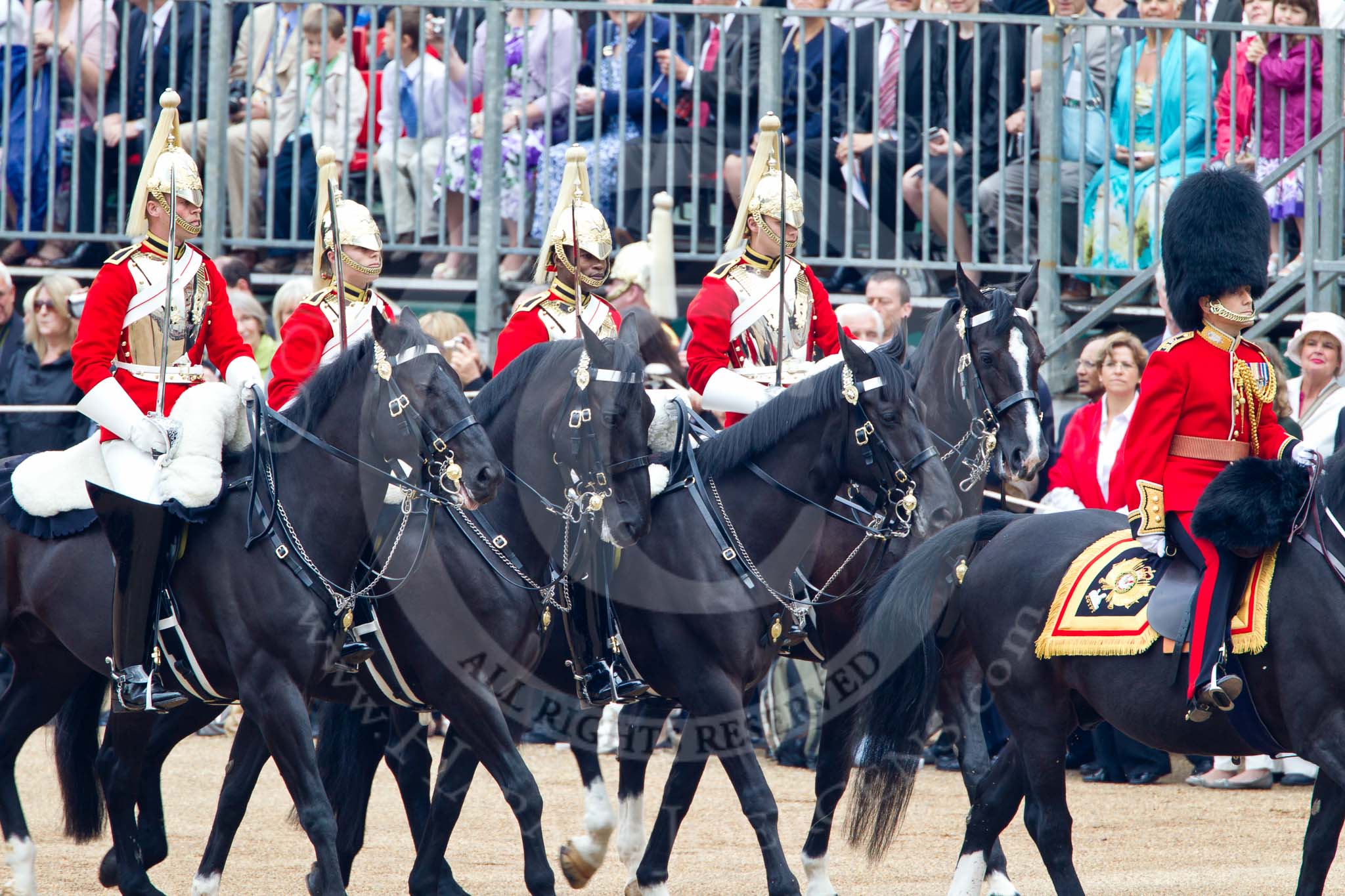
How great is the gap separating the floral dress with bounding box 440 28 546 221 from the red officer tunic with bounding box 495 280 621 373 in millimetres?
3363

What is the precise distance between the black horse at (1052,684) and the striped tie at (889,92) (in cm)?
469

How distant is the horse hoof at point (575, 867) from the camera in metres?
7.03

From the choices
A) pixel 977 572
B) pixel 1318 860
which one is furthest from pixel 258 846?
pixel 1318 860

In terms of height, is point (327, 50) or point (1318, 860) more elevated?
point (327, 50)

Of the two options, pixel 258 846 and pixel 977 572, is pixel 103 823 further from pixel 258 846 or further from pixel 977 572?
pixel 977 572

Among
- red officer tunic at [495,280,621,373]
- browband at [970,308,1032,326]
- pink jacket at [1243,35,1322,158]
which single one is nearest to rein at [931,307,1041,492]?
browband at [970,308,1032,326]

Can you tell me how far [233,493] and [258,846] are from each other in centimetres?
216

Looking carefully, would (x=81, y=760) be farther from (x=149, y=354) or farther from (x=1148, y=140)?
(x=1148, y=140)

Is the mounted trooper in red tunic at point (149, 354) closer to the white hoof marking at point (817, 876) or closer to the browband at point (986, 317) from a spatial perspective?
the white hoof marking at point (817, 876)

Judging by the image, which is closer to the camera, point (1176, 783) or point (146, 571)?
point (146, 571)

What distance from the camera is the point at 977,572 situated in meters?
6.23

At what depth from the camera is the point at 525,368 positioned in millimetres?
6527

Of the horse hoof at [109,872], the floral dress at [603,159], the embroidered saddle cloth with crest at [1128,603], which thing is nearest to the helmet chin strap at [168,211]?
the horse hoof at [109,872]

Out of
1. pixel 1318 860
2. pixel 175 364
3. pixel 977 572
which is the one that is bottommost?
pixel 1318 860
